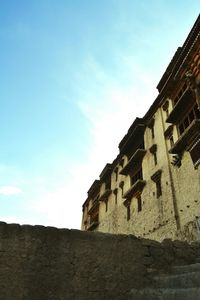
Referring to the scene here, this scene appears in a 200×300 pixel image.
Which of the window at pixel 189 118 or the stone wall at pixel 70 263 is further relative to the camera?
the window at pixel 189 118

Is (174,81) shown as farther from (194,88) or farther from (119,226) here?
(119,226)

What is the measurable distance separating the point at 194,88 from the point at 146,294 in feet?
48.5

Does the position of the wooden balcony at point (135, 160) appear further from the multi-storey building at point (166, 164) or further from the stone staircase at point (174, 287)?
the stone staircase at point (174, 287)

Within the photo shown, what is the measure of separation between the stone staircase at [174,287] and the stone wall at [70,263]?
18 centimetres

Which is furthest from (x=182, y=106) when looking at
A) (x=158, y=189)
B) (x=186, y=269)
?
(x=186, y=269)

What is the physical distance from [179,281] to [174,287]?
0.12 metres

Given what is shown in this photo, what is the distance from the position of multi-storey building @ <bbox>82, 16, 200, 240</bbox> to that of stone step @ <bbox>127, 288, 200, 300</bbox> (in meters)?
11.0

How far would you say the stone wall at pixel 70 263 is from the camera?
365 cm

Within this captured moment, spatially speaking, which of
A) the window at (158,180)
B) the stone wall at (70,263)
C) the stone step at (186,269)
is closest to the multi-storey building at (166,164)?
the window at (158,180)

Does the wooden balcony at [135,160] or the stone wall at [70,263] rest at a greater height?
the wooden balcony at [135,160]

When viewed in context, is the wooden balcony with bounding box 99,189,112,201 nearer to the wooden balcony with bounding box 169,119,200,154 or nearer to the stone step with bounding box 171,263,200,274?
the wooden balcony with bounding box 169,119,200,154

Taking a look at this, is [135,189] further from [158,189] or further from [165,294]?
[165,294]

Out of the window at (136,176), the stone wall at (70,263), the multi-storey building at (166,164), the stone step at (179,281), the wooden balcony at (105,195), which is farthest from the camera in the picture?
the wooden balcony at (105,195)

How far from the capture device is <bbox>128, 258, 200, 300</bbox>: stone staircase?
10.3 feet
